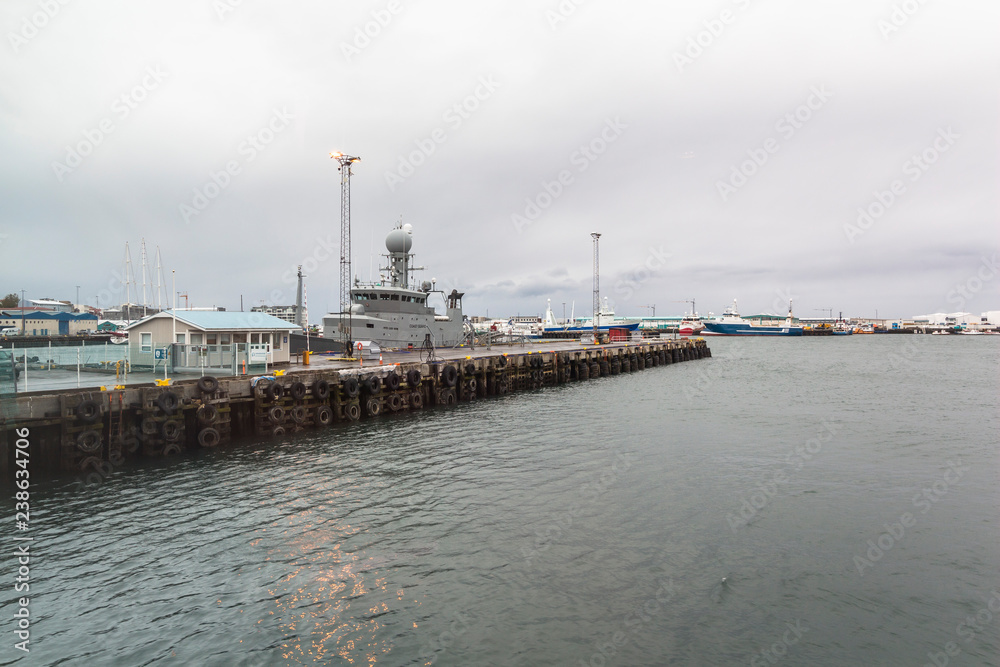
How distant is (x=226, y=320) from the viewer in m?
→ 26.1

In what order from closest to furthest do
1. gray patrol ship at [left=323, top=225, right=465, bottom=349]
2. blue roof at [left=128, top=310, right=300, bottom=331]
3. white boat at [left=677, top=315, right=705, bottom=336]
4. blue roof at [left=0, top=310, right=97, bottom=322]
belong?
blue roof at [left=128, top=310, right=300, bottom=331] < gray patrol ship at [left=323, top=225, right=465, bottom=349] < blue roof at [left=0, top=310, right=97, bottom=322] < white boat at [left=677, top=315, right=705, bottom=336]

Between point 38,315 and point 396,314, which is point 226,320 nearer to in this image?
point 396,314

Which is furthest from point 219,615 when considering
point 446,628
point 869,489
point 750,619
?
point 869,489

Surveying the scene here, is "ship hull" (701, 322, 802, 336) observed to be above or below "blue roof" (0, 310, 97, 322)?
below

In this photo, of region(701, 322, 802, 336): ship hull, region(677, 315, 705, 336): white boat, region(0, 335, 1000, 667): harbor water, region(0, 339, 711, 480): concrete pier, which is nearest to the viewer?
region(0, 335, 1000, 667): harbor water

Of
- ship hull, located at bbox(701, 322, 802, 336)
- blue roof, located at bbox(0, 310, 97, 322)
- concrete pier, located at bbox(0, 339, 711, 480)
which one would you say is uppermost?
blue roof, located at bbox(0, 310, 97, 322)

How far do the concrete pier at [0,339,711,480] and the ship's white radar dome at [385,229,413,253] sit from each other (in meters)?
23.7

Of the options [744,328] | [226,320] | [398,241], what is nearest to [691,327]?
[744,328]

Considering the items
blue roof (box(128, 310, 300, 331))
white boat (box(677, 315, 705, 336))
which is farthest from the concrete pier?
white boat (box(677, 315, 705, 336))

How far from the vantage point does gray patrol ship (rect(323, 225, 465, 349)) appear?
47.2 m

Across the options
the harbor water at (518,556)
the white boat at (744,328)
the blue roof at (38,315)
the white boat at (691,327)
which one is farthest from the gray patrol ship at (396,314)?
the white boat at (744,328)

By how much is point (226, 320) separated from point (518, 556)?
2095cm

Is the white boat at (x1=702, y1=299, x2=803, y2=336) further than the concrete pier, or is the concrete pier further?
the white boat at (x1=702, y1=299, x2=803, y2=336)

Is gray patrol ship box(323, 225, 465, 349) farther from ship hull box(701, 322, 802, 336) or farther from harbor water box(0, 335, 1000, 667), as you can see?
ship hull box(701, 322, 802, 336)
